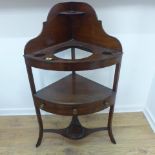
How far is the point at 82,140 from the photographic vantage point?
1507 mm

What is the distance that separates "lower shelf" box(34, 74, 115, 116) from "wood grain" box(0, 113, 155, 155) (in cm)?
38

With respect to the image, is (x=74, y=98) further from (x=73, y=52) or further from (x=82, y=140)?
(x=82, y=140)

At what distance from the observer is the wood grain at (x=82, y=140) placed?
55.6 inches

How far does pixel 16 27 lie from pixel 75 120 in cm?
77

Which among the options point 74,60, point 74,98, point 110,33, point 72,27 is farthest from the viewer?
point 110,33

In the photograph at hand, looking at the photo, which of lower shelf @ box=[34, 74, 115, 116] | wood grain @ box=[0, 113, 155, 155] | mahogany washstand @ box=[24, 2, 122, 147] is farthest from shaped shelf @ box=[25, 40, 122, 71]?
wood grain @ box=[0, 113, 155, 155]

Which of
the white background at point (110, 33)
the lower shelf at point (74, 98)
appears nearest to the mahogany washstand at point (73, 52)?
the lower shelf at point (74, 98)

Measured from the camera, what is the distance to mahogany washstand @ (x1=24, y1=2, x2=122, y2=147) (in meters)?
1.11

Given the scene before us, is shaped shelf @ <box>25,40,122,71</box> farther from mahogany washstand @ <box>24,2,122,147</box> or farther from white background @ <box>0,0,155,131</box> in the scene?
white background @ <box>0,0,155,131</box>

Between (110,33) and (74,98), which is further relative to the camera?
(110,33)

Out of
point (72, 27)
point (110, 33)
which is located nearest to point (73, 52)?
point (72, 27)

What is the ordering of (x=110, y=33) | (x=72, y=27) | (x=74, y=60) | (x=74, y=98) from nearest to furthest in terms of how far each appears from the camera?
(x=74, y=60) < (x=74, y=98) < (x=72, y=27) < (x=110, y=33)

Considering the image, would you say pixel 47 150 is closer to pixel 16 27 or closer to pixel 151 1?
pixel 16 27

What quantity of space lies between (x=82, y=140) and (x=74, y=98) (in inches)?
17.9
